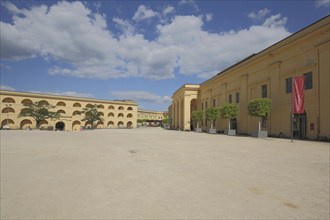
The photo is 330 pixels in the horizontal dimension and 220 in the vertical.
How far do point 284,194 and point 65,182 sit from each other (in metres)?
5.68

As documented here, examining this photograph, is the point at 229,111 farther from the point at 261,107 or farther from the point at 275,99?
the point at 261,107

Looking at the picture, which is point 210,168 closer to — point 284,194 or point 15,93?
point 284,194

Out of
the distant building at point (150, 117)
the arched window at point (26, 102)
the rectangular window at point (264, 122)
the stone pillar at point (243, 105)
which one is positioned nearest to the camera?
the rectangular window at point (264, 122)

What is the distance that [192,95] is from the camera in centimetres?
6512

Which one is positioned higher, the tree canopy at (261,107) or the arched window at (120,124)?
the tree canopy at (261,107)

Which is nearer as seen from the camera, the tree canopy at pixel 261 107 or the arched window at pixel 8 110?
the tree canopy at pixel 261 107

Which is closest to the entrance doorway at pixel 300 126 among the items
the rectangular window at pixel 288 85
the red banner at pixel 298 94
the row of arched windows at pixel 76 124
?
the red banner at pixel 298 94

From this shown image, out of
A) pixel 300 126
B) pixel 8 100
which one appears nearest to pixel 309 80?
pixel 300 126

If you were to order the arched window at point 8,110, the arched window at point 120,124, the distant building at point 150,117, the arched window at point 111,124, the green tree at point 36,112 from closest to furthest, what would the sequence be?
the green tree at point 36,112 → the arched window at point 8,110 → the arched window at point 111,124 → the arched window at point 120,124 → the distant building at point 150,117

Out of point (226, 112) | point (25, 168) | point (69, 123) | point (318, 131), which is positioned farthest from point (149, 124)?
point (25, 168)

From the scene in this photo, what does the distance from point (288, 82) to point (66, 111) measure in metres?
74.7

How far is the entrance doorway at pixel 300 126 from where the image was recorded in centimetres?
2564

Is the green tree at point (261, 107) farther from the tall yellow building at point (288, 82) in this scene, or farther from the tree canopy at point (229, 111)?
the tree canopy at point (229, 111)

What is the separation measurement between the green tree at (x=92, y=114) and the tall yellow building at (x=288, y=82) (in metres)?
53.0
